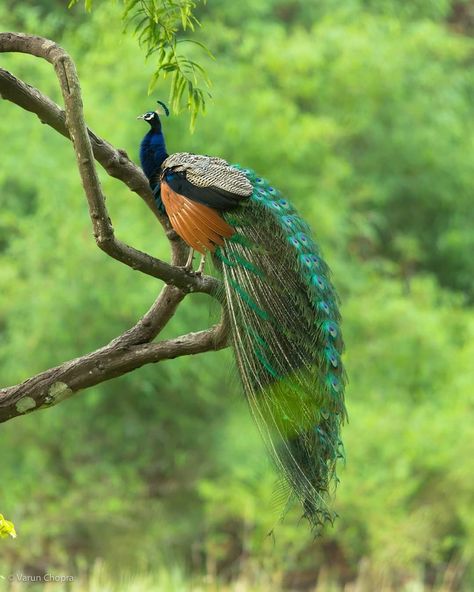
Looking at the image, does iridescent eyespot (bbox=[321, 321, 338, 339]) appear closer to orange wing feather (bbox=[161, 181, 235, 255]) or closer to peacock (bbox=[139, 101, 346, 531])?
peacock (bbox=[139, 101, 346, 531])

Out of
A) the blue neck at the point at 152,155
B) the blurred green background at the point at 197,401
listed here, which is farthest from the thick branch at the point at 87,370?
the blurred green background at the point at 197,401

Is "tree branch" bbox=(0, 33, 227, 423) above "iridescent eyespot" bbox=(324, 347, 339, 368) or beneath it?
above

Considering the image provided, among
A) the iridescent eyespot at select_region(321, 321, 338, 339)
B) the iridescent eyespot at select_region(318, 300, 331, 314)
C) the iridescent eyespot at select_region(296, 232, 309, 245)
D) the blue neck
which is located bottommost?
the iridescent eyespot at select_region(321, 321, 338, 339)

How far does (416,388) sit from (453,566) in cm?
299

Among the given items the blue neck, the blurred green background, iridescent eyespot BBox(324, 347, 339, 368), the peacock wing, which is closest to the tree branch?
the peacock wing

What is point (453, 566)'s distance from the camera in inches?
340

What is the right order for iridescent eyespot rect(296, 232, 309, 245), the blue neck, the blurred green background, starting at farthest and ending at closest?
the blurred green background → the blue neck → iridescent eyespot rect(296, 232, 309, 245)

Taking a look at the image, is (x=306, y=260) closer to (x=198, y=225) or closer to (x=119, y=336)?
(x=198, y=225)

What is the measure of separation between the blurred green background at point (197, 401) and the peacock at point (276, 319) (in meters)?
3.49

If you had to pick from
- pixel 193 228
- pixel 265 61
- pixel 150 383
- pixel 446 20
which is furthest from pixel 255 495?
pixel 446 20

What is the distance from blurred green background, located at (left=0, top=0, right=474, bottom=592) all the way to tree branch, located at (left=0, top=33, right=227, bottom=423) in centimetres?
361

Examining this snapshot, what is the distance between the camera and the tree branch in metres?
3.25

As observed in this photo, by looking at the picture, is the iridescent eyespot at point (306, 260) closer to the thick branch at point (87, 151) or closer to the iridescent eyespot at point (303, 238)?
the iridescent eyespot at point (303, 238)

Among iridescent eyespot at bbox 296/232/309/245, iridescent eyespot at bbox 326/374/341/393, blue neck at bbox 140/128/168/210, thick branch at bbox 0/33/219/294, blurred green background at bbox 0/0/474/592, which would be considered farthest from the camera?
blurred green background at bbox 0/0/474/592
